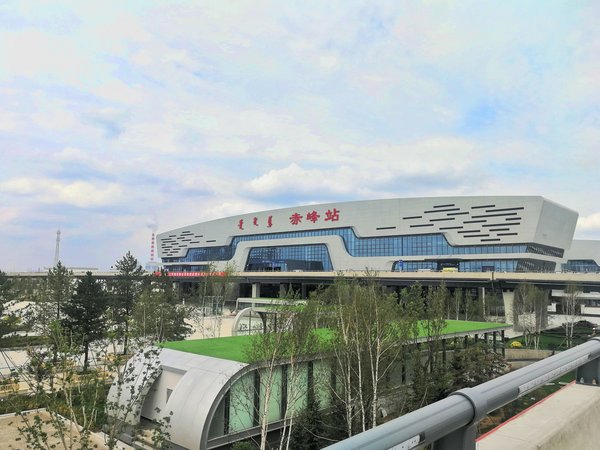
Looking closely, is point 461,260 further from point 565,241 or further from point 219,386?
point 219,386

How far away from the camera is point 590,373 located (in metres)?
4.20

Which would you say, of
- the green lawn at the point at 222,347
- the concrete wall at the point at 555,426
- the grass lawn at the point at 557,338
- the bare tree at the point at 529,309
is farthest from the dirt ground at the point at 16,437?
the bare tree at the point at 529,309

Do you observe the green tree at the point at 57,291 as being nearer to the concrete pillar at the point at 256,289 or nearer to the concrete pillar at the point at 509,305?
the concrete pillar at the point at 256,289

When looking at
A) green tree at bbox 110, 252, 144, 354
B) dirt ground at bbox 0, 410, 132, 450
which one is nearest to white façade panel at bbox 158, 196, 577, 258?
green tree at bbox 110, 252, 144, 354

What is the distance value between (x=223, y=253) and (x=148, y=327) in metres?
62.5

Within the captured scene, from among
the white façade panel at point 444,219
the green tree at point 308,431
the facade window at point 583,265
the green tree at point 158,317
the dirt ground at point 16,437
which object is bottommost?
the dirt ground at point 16,437

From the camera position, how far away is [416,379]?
57.0 ft

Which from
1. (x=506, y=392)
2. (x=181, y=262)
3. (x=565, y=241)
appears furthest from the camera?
(x=181, y=262)

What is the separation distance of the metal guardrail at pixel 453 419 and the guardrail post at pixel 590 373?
1.56m

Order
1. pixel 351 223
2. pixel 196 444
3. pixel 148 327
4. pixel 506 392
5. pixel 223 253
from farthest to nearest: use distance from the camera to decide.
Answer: pixel 223 253, pixel 351 223, pixel 148 327, pixel 196 444, pixel 506 392

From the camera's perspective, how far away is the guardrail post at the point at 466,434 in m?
2.00

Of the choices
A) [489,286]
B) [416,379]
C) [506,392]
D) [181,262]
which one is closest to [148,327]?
[416,379]

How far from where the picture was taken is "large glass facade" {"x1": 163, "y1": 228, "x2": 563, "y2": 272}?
2215 inches

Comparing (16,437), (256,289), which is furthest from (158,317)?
(256,289)
